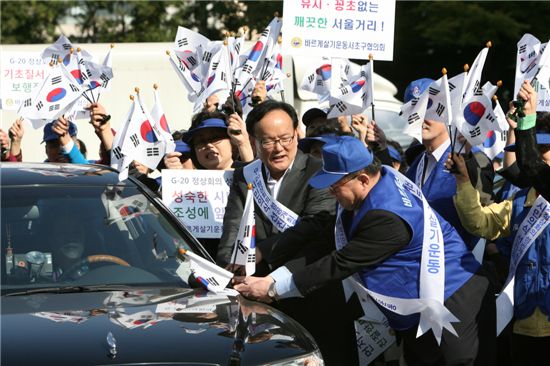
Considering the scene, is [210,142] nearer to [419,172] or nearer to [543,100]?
[419,172]

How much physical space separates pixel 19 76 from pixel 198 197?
3344 mm

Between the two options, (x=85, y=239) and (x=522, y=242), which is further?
(x=522, y=242)

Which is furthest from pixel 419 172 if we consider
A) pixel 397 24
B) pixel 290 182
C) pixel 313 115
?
pixel 397 24

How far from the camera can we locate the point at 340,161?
187 inches

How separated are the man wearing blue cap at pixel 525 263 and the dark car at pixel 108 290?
1.43 metres

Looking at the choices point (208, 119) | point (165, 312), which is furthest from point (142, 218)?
point (208, 119)

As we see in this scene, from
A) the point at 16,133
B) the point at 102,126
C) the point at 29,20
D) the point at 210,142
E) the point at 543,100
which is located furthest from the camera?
the point at 29,20

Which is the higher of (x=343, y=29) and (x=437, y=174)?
(x=343, y=29)

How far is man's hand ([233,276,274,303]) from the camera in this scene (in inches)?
195

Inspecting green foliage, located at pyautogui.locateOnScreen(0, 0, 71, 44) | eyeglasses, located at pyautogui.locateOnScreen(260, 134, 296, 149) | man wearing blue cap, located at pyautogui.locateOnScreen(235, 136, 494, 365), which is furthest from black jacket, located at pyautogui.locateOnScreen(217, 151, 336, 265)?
green foliage, located at pyautogui.locateOnScreen(0, 0, 71, 44)

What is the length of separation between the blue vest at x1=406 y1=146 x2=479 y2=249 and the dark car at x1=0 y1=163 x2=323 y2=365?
1.23 meters

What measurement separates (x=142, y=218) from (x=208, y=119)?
145 centimetres

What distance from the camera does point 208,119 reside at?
265 inches

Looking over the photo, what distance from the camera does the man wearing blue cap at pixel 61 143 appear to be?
25.8 feet
